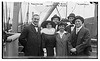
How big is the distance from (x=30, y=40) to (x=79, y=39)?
63 centimetres

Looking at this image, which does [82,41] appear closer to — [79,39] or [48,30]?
[79,39]

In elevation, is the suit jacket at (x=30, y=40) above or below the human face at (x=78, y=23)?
below

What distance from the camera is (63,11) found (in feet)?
8.32

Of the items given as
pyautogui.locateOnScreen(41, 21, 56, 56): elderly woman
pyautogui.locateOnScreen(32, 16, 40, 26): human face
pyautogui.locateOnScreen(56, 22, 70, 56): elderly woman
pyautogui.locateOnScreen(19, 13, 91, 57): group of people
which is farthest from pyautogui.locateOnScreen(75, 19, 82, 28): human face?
pyautogui.locateOnScreen(32, 16, 40, 26): human face

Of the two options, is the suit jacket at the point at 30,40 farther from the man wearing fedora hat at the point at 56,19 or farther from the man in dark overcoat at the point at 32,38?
the man wearing fedora hat at the point at 56,19

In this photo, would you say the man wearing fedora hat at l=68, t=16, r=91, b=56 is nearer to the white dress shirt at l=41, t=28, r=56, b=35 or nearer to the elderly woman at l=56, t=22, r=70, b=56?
the elderly woman at l=56, t=22, r=70, b=56

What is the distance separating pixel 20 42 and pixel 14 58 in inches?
8.9

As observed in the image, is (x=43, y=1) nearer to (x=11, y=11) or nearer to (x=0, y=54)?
(x=11, y=11)

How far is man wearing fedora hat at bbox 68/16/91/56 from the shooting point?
8.28 feet

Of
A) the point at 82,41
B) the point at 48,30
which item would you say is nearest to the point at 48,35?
the point at 48,30

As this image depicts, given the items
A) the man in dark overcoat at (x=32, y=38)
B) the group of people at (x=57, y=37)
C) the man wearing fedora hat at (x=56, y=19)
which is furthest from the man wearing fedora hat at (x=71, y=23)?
the man in dark overcoat at (x=32, y=38)

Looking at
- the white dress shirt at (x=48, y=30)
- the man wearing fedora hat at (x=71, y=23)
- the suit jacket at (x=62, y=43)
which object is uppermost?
the man wearing fedora hat at (x=71, y=23)

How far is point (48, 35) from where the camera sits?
2.54m

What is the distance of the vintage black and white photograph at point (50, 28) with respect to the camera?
2527 millimetres
